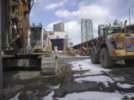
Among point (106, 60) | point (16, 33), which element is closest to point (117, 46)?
point (106, 60)

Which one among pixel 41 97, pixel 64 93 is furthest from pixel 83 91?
pixel 41 97

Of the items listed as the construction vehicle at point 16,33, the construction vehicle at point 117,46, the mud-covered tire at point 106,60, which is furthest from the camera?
the mud-covered tire at point 106,60

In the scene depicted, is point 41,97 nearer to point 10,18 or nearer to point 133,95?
point 133,95

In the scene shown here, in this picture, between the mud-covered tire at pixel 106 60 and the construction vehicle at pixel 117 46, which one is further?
the mud-covered tire at pixel 106 60

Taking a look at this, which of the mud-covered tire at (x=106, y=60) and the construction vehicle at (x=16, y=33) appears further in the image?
the mud-covered tire at (x=106, y=60)

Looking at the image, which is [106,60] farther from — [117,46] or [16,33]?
[16,33]

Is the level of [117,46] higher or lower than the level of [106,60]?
higher

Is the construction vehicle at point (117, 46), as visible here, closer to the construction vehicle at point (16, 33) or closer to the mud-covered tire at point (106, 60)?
the mud-covered tire at point (106, 60)

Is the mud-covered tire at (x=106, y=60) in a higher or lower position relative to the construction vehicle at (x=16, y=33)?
lower

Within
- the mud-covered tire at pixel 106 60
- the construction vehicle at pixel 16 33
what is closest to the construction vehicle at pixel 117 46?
the mud-covered tire at pixel 106 60

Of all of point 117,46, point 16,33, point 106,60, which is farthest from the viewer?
point 106,60

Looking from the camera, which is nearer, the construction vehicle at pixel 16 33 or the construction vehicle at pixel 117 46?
the construction vehicle at pixel 16 33

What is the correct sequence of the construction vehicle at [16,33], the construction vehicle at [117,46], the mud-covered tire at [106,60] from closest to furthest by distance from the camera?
Answer: the construction vehicle at [16,33], the construction vehicle at [117,46], the mud-covered tire at [106,60]

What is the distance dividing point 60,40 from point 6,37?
141ft
